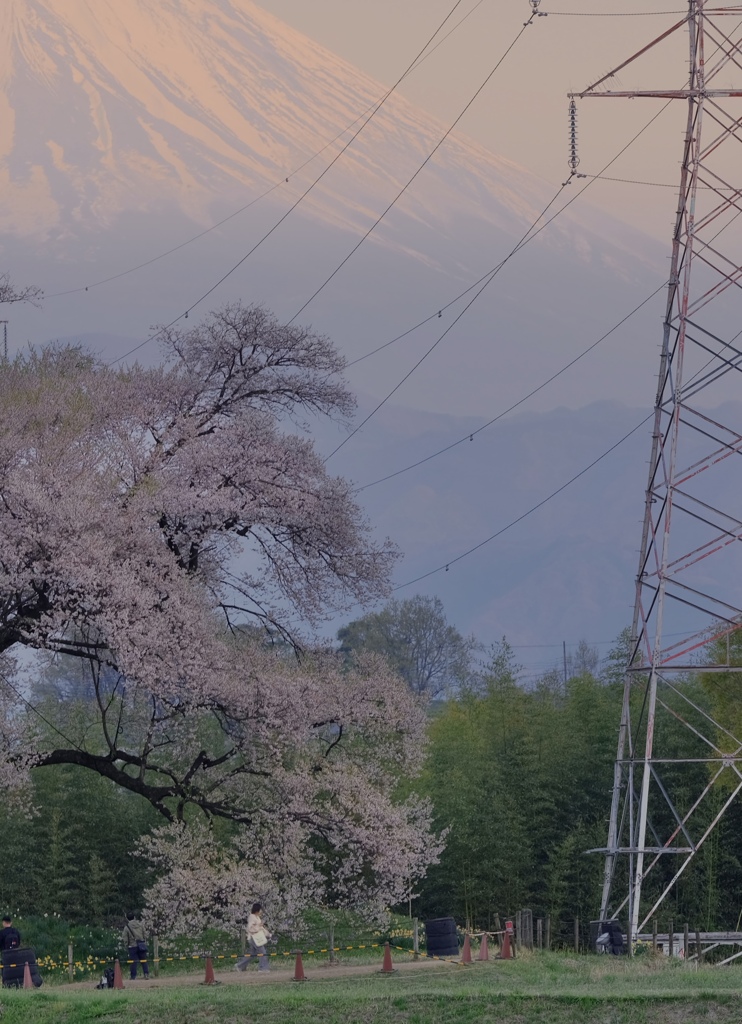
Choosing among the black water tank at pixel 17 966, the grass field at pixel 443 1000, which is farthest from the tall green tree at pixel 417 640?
the grass field at pixel 443 1000

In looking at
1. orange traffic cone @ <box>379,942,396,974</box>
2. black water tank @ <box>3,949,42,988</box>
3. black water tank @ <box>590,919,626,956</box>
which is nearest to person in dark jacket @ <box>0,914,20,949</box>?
black water tank @ <box>3,949,42,988</box>

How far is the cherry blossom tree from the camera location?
29.9 metres

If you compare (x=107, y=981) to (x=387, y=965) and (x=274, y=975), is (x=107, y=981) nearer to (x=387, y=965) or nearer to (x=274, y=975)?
(x=274, y=975)

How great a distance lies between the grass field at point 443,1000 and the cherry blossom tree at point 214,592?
4.10 m

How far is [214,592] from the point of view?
35.6m

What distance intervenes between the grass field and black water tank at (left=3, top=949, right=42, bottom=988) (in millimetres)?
1789

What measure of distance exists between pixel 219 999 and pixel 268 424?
1428 cm

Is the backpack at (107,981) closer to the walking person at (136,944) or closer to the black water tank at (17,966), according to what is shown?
the black water tank at (17,966)

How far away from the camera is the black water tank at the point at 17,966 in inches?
1174

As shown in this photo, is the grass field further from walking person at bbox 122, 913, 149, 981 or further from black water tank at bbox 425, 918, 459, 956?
walking person at bbox 122, 913, 149, 981

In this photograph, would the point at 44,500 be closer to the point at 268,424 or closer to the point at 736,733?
the point at 268,424

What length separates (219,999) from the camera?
25.2 meters

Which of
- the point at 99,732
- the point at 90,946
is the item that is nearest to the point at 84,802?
the point at 90,946

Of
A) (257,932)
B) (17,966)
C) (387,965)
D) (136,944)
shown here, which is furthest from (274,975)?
(17,966)
